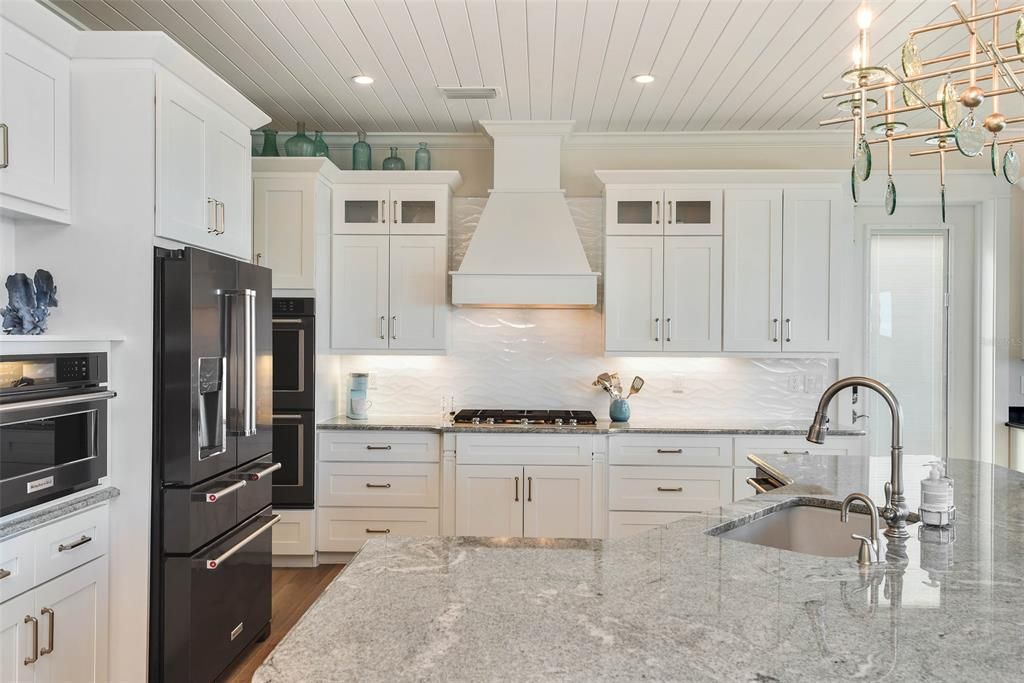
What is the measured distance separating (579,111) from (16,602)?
135 inches

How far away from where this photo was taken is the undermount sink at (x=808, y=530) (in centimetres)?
186

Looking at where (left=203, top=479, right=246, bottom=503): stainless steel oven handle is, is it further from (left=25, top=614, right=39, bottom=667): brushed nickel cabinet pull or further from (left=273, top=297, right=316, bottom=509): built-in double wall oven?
(left=273, top=297, right=316, bottom=509): built-in double wall oven

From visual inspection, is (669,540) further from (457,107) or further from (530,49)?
(457,107)

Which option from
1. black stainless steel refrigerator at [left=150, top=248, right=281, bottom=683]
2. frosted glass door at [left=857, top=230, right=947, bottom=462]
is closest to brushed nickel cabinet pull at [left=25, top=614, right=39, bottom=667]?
black stainless steel refrigerator at [left=150, top=248, right=281, bottom=683]

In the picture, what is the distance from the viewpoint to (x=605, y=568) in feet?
4.49

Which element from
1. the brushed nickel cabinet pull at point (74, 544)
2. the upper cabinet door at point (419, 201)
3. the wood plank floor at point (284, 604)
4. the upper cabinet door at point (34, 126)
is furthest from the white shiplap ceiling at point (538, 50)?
the wood plank floor at point (284, 604)

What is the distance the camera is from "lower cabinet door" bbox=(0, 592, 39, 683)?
183cm

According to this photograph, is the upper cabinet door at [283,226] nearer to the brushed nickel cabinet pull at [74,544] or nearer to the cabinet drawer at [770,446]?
the brushed nickel cabinet pull at [74,544]

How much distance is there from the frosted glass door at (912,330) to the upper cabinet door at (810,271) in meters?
0.50

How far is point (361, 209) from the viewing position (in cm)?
426

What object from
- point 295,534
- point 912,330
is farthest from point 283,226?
point 912,330

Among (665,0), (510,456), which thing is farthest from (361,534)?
(665,0)

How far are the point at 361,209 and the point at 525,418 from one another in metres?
1.65

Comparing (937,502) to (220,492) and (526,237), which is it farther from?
(526,237)
